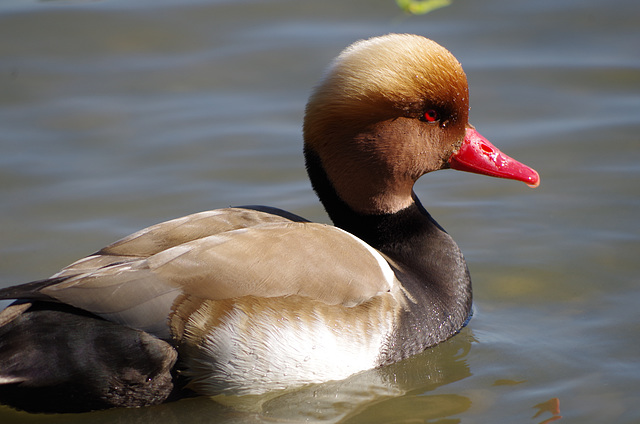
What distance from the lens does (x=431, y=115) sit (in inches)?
163

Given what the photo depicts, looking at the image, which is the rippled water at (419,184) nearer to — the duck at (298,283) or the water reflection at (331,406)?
the water reflection at (331,406)

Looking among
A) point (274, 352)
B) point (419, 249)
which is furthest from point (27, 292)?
point (419, 249)

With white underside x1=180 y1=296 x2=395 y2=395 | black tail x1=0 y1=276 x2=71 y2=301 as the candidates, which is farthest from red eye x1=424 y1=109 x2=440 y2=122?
black tail x1=0 y1=276 x2=71 y2=301

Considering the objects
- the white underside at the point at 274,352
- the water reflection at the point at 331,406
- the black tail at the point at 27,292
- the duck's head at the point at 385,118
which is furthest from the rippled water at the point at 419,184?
the duck's head at the point at 385,118

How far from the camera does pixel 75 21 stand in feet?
24.4

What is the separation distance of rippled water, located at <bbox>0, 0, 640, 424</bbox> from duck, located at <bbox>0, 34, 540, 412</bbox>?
0.81ft

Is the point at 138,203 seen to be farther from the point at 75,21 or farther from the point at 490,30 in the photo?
the point at 490,30

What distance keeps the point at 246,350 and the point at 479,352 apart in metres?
1.19

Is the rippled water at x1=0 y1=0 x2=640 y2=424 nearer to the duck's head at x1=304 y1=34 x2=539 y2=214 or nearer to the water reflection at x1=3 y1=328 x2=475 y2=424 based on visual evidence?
the water reflection at x1=3 y1=328 x2=475 y2=424

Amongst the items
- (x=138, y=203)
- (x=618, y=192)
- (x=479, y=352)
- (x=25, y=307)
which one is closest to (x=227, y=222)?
(x=25, y=307)

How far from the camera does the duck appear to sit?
3359 millimetres

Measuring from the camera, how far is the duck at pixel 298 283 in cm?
336

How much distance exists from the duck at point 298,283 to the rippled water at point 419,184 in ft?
0.81

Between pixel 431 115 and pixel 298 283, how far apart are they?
1078 mm
